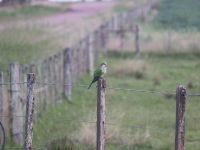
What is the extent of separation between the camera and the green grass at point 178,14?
38.7 metres

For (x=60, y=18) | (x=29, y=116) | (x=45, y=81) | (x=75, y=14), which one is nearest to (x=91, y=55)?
(x=45, y=81)

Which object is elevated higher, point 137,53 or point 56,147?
point 137,53

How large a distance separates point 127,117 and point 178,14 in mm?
30504

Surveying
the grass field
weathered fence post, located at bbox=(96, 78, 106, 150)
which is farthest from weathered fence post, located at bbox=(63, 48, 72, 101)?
weathered fence post, located at bbox=(96, 78, 106, 150)

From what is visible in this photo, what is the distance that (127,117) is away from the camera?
13867 mm

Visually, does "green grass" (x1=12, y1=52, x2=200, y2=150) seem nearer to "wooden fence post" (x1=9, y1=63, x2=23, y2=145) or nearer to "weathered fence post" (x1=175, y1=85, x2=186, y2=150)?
"wooden fence post" (x1=9, y1=63, x2=23, y2=145)

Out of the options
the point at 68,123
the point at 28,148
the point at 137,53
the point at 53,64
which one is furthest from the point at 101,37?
the point at 28,148

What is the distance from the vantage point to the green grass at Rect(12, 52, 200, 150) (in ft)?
37.0

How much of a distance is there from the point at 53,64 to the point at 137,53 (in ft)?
36.3

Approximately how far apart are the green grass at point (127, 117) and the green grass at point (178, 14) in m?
17.1

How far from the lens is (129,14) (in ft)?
132

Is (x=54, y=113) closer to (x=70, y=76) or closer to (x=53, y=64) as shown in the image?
(x=53, y=64)

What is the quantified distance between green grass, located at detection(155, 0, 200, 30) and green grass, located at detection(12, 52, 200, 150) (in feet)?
56.0

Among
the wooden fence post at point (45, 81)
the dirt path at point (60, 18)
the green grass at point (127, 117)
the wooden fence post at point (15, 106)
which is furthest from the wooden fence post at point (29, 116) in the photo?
the dirt path at point (60, 18)
